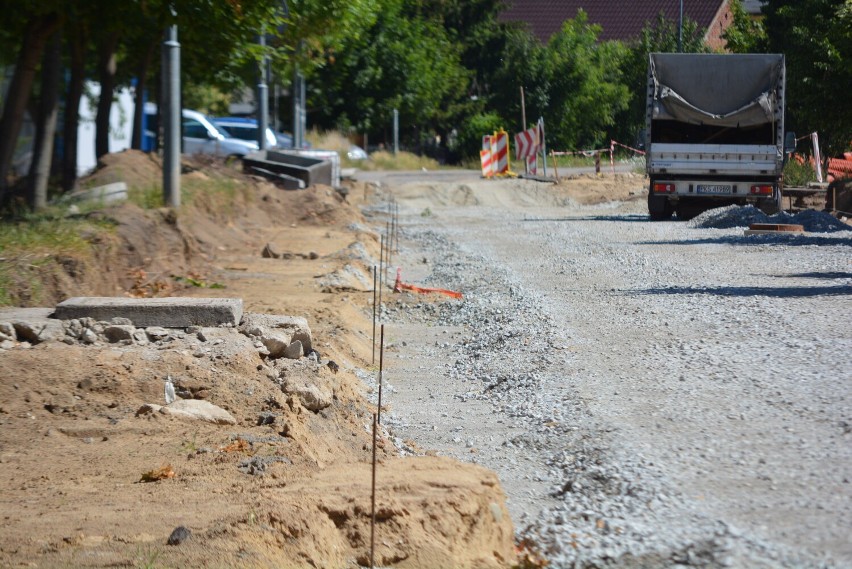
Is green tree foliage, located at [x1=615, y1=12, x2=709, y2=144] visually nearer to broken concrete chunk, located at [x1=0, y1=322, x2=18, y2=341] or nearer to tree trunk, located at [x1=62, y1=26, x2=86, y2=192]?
tree trunk, located at [x1=62, y1=26, x2=86, y2=192]

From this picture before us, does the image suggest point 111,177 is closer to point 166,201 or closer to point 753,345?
point 166,201

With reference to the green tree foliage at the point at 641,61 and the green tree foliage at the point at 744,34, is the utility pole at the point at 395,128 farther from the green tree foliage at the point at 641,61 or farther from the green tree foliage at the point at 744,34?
the green tree foliage at the point at 744,34

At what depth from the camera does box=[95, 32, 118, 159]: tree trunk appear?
18266 millimetres

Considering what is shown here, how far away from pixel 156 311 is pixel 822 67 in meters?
21.6

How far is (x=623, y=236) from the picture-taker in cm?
2055

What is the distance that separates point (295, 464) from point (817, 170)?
90.4ft

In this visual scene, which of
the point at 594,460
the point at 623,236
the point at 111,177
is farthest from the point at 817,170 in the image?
the point at 594,460

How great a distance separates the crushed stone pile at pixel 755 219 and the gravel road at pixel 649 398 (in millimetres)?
3672

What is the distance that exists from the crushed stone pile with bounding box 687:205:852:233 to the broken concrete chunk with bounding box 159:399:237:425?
1542 centimetres

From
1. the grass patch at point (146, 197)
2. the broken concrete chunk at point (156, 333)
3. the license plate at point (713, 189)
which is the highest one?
the license plate at point (713, 189)

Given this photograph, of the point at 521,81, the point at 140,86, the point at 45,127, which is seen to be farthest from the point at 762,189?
the point at 521,81

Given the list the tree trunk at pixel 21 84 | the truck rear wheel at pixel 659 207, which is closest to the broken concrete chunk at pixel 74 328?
the tree trunk at pixel 21 84

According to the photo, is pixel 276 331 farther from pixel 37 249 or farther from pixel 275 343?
pixel 37 249

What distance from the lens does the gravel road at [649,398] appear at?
4848 mm
